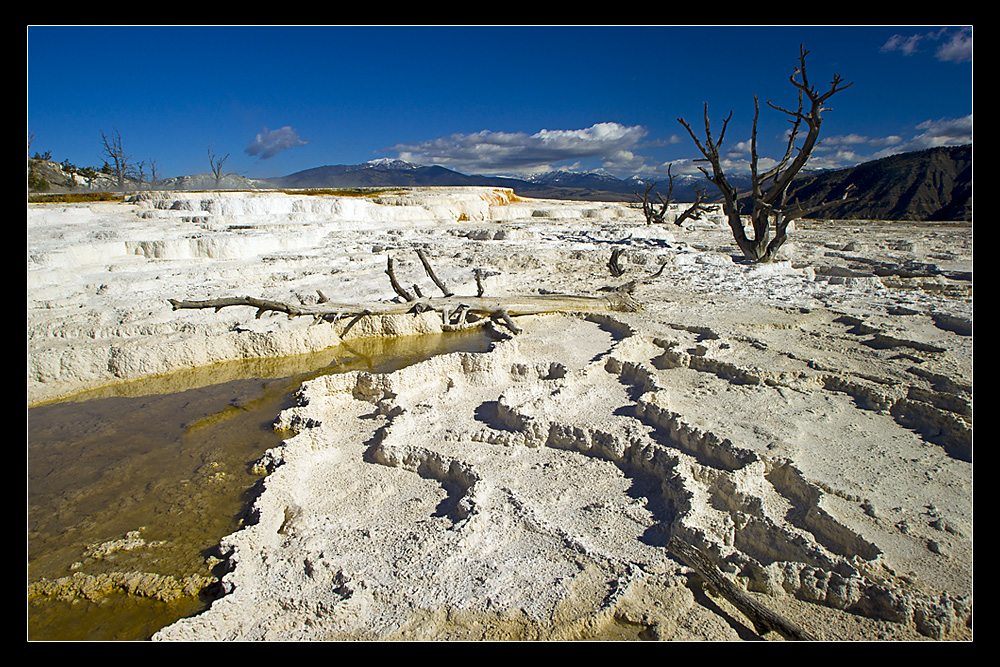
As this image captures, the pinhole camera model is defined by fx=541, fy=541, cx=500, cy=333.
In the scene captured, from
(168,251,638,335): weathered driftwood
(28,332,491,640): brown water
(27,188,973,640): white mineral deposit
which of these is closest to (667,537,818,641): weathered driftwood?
(27,188,973,640): white mineral deposit

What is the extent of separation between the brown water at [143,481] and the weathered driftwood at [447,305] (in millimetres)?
726

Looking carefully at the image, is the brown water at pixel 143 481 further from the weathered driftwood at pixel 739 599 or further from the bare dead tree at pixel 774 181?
the bare dead tree at pixel 774 181

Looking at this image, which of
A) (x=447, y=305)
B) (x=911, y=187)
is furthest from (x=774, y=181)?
(x=911, y=187)

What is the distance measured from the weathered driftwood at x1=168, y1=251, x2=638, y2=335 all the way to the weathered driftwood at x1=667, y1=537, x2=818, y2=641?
3.67m

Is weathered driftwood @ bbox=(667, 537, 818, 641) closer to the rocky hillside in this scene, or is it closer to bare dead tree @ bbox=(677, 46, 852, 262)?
bare dead tree @ bbox=(677, 46, 852, 262)

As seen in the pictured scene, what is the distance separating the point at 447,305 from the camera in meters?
6.14

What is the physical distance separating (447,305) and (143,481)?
3565 millimetres

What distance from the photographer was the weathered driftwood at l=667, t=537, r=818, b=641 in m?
1.83

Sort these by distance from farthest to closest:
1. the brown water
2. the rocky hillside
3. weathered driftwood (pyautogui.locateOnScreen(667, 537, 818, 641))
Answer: the rocky hillside, the brown water, weathered driftwood (pyautogui.locateOnScreen(667, 537, 818, 641))

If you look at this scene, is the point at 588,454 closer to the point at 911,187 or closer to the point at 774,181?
the point at 774,181

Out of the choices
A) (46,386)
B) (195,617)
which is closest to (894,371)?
(195,617)

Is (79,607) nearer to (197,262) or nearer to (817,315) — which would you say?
(817,315)

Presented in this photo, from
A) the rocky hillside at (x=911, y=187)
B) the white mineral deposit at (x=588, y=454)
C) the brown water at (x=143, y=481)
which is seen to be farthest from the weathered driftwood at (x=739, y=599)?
the rocky hillside at (x=911, y=187)

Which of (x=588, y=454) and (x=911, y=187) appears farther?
(x=911, y=187)
